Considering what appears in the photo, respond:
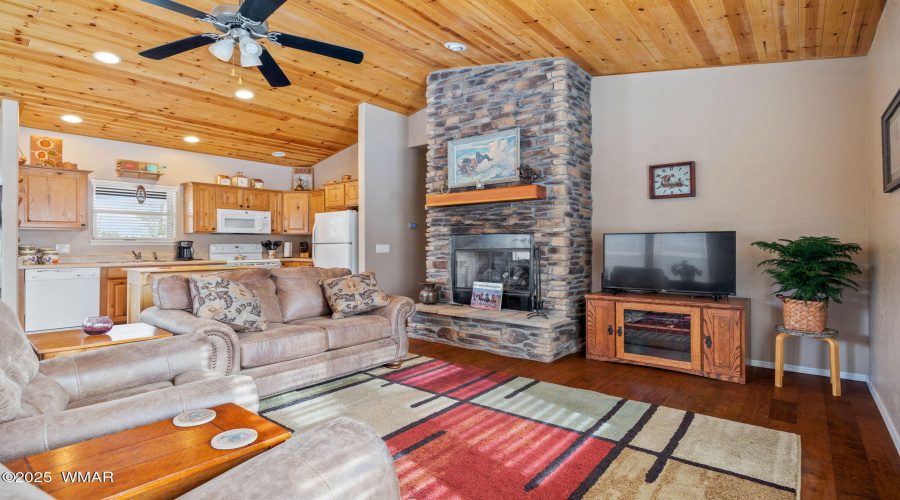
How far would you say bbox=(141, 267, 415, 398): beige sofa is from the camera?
294cm

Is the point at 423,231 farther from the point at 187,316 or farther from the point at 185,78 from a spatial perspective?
the point at 187,316

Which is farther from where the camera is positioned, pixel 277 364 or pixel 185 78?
pixel 185 78

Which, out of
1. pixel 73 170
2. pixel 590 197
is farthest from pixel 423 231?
pixel 73 170

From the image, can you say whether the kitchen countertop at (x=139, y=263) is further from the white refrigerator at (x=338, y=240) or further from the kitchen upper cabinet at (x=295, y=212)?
the white refrigerator at (x=338, y=240)

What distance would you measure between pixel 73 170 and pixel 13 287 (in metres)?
1.78

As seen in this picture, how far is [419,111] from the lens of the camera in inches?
239

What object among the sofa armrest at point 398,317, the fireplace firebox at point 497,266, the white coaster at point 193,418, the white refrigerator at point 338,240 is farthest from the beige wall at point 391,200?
the white coaster at point 193,418

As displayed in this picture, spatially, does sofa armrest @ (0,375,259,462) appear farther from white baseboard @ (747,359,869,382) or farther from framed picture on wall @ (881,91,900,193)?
white baseboard @ (747,359,869,382)

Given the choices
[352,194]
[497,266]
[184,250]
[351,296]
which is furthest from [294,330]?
[184,250]

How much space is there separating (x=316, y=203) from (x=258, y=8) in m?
5.20

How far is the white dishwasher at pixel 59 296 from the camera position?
16.4 ft

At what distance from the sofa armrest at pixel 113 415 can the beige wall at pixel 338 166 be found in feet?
18.3

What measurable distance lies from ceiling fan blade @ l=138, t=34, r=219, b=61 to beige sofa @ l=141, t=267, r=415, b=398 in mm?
1493

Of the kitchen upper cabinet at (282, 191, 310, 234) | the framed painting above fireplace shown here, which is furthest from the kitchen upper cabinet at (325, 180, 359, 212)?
the framed painting above fireplace
